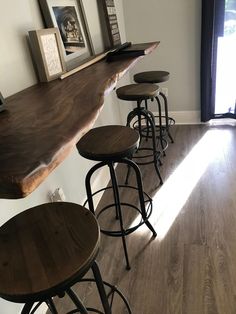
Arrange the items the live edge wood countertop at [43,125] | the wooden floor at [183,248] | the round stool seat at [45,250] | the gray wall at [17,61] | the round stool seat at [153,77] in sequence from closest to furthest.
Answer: the live edge wood countertop at [43,125]
the round stool seat at [45,250]
the gray wall at [17,61]
the wooden floor at [183,248]
the round stool seat at [153,77]

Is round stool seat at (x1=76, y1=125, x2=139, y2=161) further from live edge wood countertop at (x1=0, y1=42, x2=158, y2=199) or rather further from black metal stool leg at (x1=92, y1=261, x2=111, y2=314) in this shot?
black metal stool leg at (x1=92, y1=261, x2=111, y2=314)

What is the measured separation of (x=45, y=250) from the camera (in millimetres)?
815

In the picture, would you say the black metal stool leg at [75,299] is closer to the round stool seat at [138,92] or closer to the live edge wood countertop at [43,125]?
the live edge wood countertop at [43,125]

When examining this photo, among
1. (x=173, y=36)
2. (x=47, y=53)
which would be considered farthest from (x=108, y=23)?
(x=47, y=53)

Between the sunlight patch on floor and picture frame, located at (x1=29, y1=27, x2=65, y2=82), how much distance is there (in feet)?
3.79

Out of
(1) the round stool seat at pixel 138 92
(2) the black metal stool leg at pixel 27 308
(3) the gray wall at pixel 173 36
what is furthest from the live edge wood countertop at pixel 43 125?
(3) the gray wall at pixel 173 36

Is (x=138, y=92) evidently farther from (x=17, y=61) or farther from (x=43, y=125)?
(x=43, y=125)

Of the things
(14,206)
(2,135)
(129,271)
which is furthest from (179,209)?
(2,135)

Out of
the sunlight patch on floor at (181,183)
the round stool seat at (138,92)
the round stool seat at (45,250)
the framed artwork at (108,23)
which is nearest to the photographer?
the round stool seat at (45,250)

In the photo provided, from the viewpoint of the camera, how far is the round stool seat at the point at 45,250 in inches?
28.4

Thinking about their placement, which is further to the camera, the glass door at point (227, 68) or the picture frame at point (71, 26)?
the glass door at point (227, 68)

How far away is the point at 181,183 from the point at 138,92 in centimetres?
85

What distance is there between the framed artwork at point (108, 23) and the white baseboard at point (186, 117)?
1.36 meters

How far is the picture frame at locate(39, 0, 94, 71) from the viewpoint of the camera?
151cm
